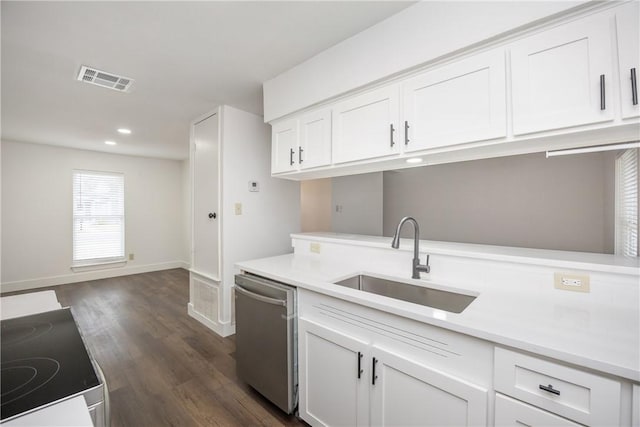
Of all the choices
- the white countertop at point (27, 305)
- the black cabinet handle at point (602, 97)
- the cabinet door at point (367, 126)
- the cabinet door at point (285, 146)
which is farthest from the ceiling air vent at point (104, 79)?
the black cabinet handle at point (602, 97)

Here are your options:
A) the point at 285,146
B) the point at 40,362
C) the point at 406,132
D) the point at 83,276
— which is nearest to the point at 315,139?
the point at 285,146

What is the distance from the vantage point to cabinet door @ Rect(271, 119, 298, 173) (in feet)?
7.60

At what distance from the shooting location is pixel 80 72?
7.30 ft

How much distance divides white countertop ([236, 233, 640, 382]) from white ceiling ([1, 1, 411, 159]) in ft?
5.21

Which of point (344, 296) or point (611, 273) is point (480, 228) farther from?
point (344, 296)

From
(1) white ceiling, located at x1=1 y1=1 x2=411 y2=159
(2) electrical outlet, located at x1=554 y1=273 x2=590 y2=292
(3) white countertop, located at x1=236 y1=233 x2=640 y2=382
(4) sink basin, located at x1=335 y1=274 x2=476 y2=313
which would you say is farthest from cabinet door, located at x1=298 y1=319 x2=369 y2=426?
(1) white ceiling, located at x1=1 y1=1 x2=411 y2=159

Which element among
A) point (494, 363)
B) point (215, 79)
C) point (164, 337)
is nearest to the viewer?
point (494, 363)

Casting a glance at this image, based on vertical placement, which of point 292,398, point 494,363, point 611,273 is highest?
point 611,273

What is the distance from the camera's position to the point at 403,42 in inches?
63.0

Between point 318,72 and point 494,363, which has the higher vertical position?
point 318,72

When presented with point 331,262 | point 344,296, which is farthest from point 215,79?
point 344,296

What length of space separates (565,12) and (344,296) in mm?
1563

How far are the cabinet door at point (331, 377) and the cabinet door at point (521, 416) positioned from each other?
54 centimetres

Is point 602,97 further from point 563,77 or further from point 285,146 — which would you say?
point 285,146
